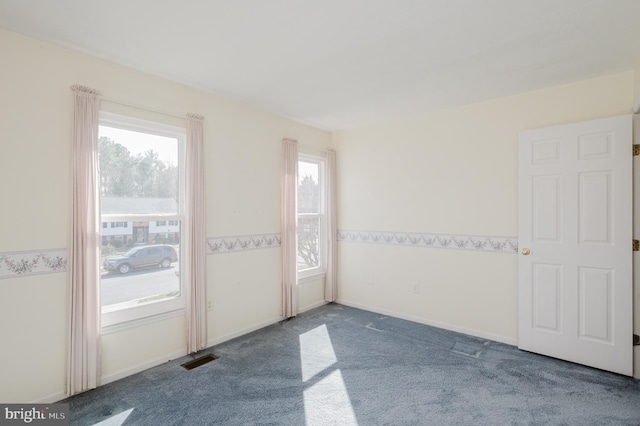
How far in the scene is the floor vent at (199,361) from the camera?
2879 mm

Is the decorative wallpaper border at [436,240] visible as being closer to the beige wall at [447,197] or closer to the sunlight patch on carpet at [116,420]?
the beige wall at [447,197]

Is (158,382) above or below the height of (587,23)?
below

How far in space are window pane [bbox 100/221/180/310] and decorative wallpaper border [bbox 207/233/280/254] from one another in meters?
→ 0.37

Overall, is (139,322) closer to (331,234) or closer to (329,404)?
(329,404)

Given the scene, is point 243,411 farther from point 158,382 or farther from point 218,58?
point 218,58

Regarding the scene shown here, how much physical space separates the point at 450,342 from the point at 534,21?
116 inches

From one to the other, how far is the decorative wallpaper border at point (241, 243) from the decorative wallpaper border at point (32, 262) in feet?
4.01

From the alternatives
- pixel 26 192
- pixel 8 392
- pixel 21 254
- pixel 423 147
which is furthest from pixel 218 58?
pixel 8 392

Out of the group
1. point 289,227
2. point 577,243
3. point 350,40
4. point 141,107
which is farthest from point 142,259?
point 577,243

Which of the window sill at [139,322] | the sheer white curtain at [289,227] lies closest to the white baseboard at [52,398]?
the window sill at [139,322]

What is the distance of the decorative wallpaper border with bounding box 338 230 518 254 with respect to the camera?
3.42 meters

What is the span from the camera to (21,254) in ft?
7.36

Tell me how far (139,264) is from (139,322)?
19.9 inches

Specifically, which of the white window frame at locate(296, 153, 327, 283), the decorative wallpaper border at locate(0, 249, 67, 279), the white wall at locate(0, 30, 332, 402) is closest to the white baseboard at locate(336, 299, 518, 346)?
the white window frame at locate(296, 153, 327, 283)
